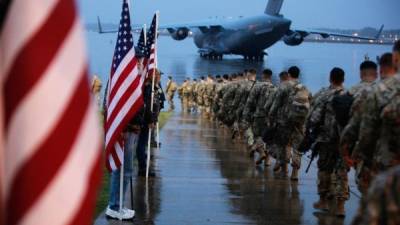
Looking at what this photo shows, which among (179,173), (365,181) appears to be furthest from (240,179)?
(365,181)

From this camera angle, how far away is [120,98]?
28.3 ft

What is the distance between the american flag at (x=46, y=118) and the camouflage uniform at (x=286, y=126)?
9.89m

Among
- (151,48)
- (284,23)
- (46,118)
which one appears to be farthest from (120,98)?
(284,23)

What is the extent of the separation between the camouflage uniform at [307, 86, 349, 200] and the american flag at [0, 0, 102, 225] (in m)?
7.09

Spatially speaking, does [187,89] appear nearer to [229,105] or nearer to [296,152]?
[229,105]

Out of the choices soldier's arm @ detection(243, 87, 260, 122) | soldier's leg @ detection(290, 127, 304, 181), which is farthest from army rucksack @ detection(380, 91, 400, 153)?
soldier's arm @ detection(243, 87, 260, 122)

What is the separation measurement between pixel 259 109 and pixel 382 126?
28.6ft

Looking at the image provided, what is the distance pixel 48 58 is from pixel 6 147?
267mm

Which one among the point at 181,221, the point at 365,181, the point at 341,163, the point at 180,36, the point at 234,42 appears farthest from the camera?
the point at 234,42

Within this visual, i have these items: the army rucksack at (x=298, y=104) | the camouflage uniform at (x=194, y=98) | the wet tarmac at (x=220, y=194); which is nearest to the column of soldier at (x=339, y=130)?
the army rucksack at (x=298, y=104)

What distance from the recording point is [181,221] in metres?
8.91

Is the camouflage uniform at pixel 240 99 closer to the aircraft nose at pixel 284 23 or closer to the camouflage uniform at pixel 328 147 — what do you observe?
the camouflage uniform at pixel 328 147

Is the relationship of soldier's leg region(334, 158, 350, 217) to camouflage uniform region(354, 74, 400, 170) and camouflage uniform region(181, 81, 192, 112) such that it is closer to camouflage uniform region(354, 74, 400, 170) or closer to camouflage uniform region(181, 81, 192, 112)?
camouflage uniform region(354, 74, 400, 170)

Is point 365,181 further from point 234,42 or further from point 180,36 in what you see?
point 234,42
